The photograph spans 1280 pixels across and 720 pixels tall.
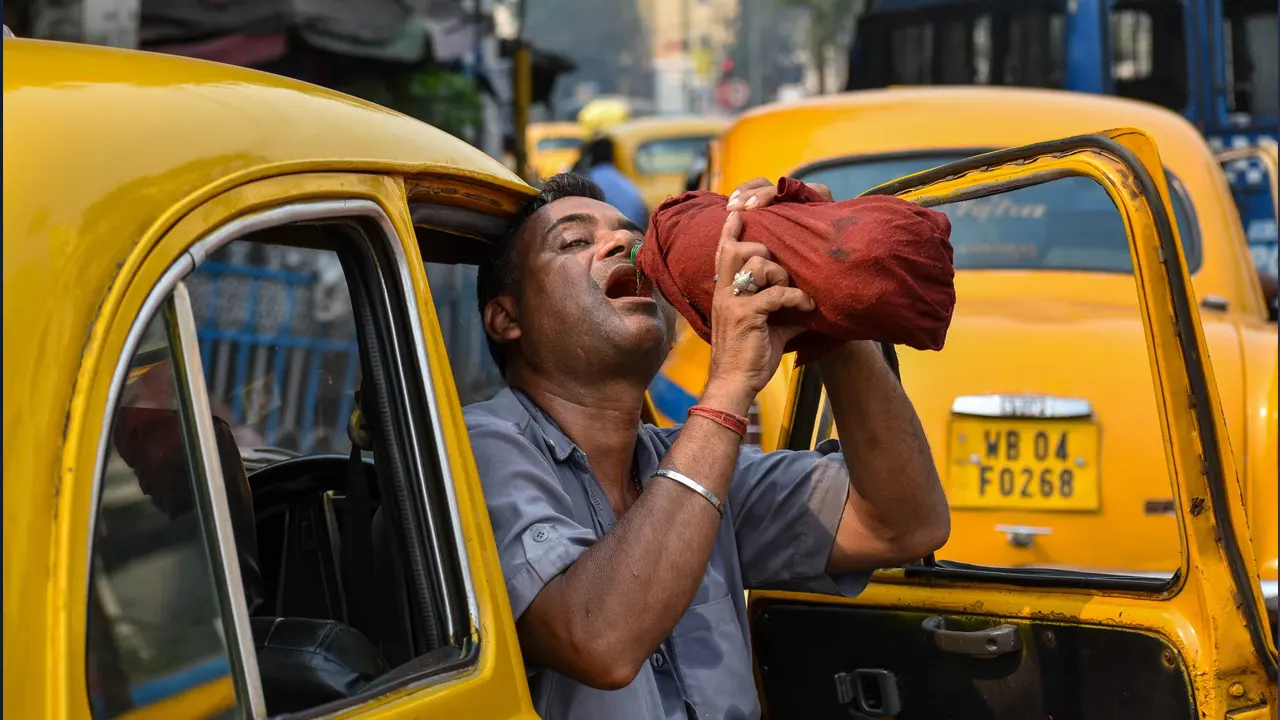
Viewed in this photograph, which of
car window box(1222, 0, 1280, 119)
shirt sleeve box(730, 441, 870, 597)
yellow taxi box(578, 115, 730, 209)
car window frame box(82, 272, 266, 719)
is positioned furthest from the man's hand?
yellow taxi box(578, 115, 730, 209)

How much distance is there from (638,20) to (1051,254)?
9290cm

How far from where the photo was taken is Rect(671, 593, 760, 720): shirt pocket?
228 centimetres

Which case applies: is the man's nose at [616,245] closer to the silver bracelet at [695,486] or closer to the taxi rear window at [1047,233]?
the silver bracelet at [695,486]

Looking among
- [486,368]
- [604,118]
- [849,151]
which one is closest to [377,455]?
[849,151]

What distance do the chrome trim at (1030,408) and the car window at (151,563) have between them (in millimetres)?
2934

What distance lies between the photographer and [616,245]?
2379mm

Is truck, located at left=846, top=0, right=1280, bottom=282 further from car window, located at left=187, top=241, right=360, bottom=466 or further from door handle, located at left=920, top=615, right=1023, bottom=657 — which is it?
door handle, located at left=920, top=615, right=1023, bottom=657

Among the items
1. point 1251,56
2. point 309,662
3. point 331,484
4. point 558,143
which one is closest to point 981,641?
point 331,484

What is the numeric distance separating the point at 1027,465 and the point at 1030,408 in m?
0.15

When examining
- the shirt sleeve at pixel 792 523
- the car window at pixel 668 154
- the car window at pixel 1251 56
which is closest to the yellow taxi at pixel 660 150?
the car window at pixel 668 154

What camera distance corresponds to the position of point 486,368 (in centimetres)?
705

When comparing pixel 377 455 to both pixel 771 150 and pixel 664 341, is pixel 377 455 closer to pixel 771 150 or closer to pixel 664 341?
pixel 664 341

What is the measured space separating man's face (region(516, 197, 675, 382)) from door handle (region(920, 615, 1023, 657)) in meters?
0.70

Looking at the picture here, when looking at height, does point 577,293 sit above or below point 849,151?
below
